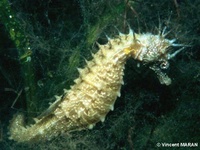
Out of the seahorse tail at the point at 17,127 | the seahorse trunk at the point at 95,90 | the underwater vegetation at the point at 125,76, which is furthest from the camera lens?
the underwater vegetation at the point at 125,76

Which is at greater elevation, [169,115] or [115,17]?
[115,17]

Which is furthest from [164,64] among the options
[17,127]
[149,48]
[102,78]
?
[17,127]

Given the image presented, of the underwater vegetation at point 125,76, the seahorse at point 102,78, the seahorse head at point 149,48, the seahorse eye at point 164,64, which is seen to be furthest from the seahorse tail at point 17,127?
the seahorse eye at point 164,64

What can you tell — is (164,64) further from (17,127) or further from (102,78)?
(17,127)

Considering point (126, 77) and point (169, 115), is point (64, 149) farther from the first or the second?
point (169, 115)

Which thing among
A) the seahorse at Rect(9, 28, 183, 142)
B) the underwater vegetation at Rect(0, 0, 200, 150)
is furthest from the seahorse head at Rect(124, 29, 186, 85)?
the underwater vegetation at Rect(0, 0, 200, 150)

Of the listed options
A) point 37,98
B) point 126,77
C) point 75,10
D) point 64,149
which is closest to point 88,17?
point 75,10

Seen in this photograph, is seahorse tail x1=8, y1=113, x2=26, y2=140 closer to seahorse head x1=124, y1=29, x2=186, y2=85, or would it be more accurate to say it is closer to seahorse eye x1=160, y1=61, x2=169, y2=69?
seahorse head x1=124, y1=29, x2=186, y2=85

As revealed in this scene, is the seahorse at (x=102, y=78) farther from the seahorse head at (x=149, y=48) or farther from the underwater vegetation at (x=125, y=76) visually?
the underwater vegetation at (x=125, y=76)
